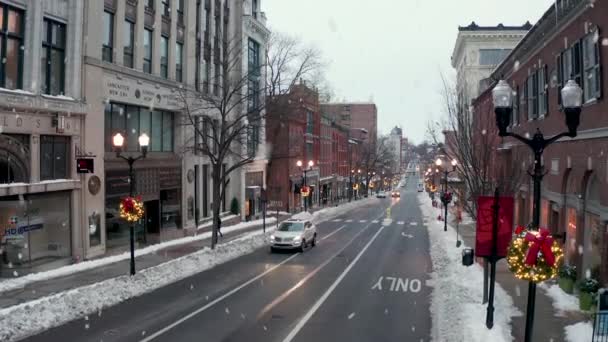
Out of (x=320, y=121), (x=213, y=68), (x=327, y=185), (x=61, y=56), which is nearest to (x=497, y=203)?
(x=61, y=56)

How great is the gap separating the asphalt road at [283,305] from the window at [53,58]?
30.0 feet

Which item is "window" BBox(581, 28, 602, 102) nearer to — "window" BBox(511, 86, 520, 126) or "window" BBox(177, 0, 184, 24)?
"window" BBox(511, 86, 520, 126)

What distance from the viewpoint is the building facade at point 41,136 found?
64.6ft

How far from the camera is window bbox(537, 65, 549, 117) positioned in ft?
71.1

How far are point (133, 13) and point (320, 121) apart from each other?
1984 inches

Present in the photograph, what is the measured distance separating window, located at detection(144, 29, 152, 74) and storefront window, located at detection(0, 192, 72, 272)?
9151 millimetres

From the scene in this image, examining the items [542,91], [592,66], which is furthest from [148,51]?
[592,66]

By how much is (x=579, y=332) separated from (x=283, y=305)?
7.79 m

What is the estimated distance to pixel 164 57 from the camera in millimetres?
31047

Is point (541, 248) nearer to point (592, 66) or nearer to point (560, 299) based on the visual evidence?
point (560, 299)

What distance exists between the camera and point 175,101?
104 ft

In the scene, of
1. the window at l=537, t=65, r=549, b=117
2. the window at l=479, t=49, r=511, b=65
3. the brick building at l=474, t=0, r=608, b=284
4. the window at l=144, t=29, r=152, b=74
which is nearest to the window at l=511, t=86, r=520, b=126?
the brick building at l=474, t=0, r=608, b=284

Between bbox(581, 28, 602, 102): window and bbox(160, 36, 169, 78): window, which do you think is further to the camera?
bbox(160, 36, 169, 78): window

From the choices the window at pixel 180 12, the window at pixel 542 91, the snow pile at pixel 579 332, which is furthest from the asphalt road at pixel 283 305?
the window at pixel 180 12
